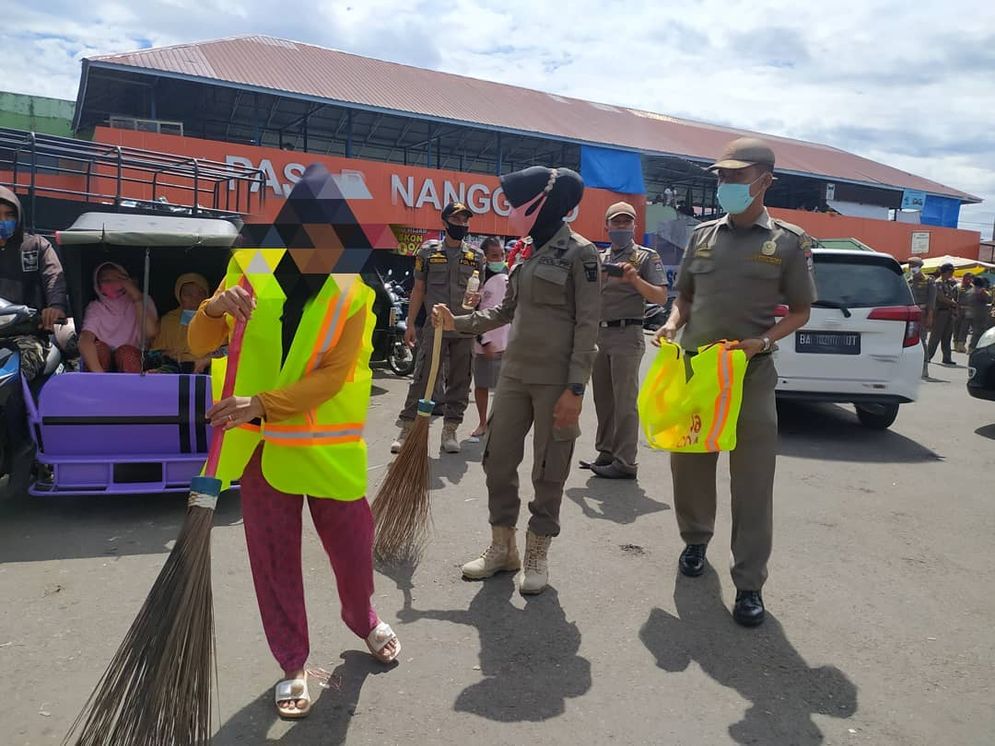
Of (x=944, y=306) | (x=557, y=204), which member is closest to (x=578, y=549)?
(x=557, y=204)

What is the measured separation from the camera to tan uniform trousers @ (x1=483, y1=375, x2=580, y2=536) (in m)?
3.60

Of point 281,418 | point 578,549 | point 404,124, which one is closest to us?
point 281,418

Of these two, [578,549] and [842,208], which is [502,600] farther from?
[842,208]

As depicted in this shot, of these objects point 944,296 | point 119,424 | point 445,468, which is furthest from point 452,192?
point 119,424

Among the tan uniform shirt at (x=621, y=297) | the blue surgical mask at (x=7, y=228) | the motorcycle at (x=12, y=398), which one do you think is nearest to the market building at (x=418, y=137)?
the tan uniform shirt at (x=621, y=297)

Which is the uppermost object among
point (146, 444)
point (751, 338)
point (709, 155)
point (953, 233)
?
point (709, 155)

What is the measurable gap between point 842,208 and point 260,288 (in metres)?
35.8

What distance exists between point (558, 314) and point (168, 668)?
7.13 ft

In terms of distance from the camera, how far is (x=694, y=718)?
2.71 m

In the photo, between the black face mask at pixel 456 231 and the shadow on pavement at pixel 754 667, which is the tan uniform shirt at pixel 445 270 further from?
the shadow on pavement at pixel 754 667

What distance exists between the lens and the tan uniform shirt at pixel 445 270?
6461mm

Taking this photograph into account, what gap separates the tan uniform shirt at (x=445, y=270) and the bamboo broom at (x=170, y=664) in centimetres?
424

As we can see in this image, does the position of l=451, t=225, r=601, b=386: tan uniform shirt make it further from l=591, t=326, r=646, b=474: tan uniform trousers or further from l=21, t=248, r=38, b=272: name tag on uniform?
l=21, t=248, r=38, b=272: name tag on uniform

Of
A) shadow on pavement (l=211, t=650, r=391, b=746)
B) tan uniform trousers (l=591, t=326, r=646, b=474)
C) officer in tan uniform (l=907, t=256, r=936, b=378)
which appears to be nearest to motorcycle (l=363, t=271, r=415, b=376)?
tan uniform trousers (l=591, t=326, r=646, b=474)
